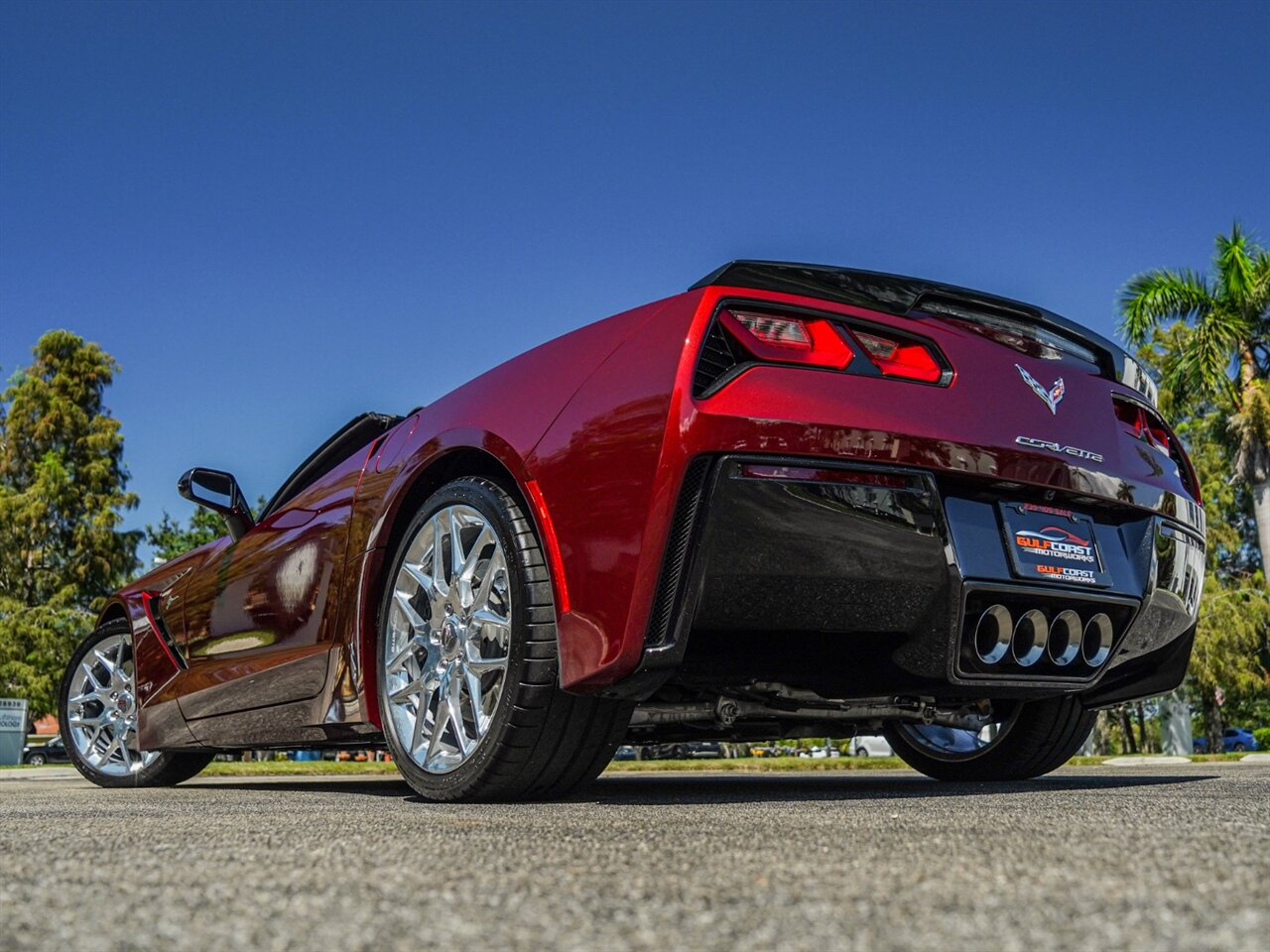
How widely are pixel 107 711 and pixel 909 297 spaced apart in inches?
185

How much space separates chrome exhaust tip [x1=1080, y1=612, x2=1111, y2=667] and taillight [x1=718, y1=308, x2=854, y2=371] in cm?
106

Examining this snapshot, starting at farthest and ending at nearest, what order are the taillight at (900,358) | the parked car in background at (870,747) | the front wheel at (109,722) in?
the parked car in background at (870,747) < the front wheel at (109,722) < the taillight at (900,358)

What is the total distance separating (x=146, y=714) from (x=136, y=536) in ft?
93.4

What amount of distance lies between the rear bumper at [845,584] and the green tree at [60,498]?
2843 centimetres

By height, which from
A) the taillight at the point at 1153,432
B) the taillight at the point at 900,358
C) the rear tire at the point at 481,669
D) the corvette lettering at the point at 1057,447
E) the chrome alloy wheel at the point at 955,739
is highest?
the taillight at the point at 900,358

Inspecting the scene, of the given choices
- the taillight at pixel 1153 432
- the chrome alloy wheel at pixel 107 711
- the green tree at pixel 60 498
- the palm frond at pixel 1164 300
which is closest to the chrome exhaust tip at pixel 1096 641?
the taillight at pixel 1153 432

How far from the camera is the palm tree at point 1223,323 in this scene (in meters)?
18.8

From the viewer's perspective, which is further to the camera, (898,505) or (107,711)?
(107,711)

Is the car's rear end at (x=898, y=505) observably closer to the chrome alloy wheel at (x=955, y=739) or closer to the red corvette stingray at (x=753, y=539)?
the red corvette stingray at (x=753, y=539)

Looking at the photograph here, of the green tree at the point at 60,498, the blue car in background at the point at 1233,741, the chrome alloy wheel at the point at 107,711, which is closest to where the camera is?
the chrome alloy wheel at the point at 107,711

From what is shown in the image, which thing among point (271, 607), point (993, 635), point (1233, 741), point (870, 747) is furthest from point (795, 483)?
point (1233, 741)

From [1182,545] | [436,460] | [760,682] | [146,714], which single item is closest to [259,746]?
Answer: [146,714]

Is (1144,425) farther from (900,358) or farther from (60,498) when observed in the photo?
(60,498)

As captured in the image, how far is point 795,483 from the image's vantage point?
8.71 feet
